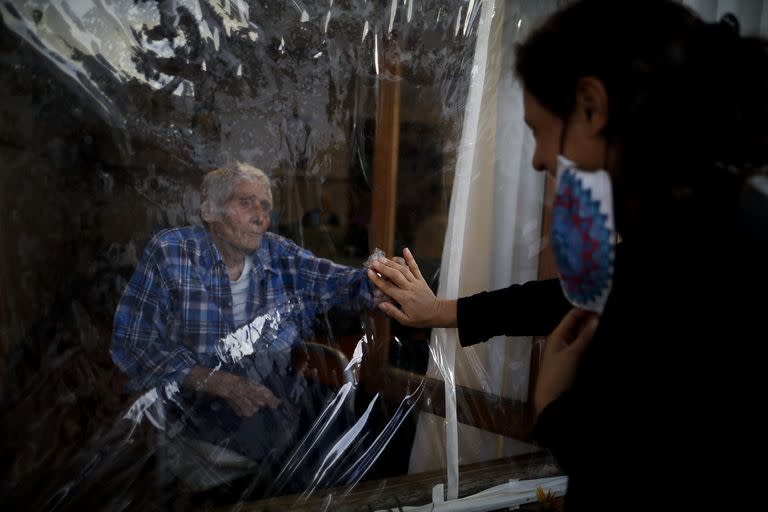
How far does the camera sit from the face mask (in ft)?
2.14

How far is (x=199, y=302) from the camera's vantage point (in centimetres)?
93

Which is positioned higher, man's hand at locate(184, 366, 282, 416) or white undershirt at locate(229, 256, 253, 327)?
white undershirt at locate(229, 256, 253, 327)

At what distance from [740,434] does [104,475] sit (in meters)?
0.87

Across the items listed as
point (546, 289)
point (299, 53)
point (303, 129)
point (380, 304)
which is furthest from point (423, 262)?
point (299, 53)

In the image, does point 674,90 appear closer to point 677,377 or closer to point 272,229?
point 677,377

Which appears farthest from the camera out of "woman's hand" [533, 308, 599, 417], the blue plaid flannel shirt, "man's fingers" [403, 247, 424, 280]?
"man's fingers" [403, 247, 424, 280]

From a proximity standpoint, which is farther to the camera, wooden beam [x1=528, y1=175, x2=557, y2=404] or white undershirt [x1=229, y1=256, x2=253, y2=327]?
wooden beam [x1=528, y1=175, x2=557, y2=404]

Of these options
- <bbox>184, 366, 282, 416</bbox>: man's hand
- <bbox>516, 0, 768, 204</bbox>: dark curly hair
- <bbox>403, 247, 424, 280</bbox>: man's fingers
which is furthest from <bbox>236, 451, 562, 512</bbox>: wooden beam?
<bbox>516, 0, 768, 204</bbox>: dark curly hair

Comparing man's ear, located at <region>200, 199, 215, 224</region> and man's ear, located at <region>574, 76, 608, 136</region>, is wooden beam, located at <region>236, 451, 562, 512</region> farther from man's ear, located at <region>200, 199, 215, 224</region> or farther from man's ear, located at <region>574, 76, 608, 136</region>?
man's ear, located at <region>574, 76, 608, 136</region>

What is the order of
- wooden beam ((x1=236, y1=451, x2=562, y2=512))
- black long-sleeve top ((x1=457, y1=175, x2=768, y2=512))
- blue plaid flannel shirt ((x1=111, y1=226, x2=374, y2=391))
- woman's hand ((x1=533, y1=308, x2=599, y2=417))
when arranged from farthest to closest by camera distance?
1. wooden beam ((x1=236, y1=451, x2=562, y2=512))
2. blue plaid flannel shirt ((x1=111, y1=226, x2=374, y2=391))
3. woman's hand ((x1=533, y1=308, x2=599, y2=417))
4. black long-sleeve top ((x1=457, y1=175, x2=768, y2=512))

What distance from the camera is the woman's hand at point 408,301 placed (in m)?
1.08

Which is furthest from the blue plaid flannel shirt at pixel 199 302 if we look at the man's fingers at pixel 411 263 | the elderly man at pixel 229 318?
the man's fingers at pixel 411 263

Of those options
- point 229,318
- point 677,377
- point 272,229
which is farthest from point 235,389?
point 677,377

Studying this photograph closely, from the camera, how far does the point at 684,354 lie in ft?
1.89
